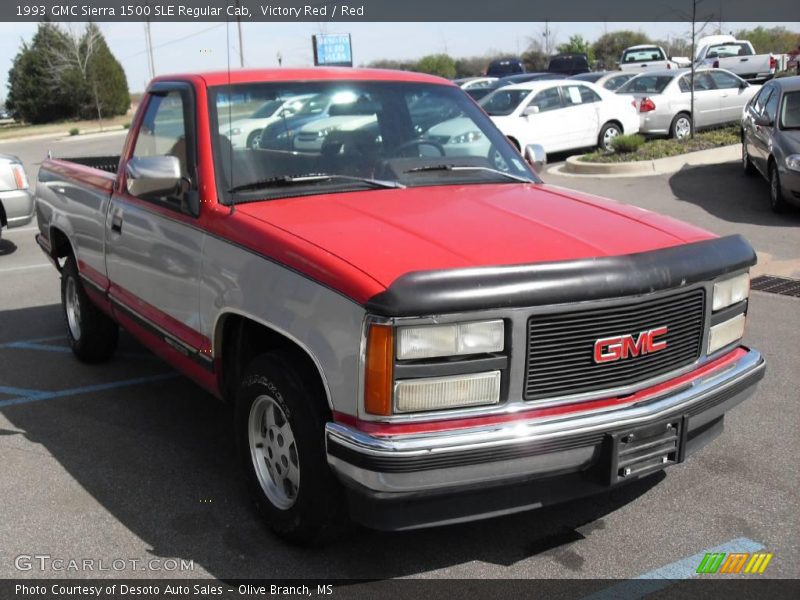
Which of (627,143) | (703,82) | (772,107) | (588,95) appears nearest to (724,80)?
(703,82)

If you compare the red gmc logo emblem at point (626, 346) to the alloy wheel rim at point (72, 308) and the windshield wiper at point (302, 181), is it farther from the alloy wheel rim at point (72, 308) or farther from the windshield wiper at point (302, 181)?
the alloy wheel rim at point (72, 308)

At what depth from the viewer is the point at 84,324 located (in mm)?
5996

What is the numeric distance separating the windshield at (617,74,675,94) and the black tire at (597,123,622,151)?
1488mm

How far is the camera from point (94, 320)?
19.6ft

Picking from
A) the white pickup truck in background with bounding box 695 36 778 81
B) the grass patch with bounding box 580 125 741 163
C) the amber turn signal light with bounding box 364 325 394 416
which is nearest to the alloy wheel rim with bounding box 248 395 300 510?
the amber turn signal light with bounding box 364 325 394 416

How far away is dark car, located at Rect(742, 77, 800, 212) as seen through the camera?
1017cm

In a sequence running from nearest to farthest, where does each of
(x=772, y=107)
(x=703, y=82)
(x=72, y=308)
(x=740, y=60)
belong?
(x=72, y=308)
(x=772, y=107)
(x=703, y=82)
(x=740, y=60)

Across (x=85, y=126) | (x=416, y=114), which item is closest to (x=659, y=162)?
(x=416, y=114)

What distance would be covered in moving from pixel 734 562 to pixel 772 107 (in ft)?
30.6

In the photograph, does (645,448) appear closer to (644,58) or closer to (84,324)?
(84,324)

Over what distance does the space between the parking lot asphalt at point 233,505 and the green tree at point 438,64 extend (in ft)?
200

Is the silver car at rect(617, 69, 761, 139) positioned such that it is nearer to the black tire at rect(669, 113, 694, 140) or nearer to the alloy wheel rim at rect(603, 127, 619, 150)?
the black tire at rect(669, 113, 694, 140)

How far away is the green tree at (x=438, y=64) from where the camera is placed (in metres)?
65.7

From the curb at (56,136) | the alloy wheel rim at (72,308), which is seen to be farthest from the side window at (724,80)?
the curb at (56,136)
